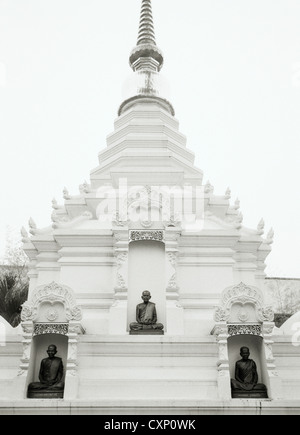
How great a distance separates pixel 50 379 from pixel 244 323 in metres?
4.19

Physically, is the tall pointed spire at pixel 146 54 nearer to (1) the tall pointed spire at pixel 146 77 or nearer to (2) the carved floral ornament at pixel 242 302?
(1) the tall pointed spire at pixel 146 77

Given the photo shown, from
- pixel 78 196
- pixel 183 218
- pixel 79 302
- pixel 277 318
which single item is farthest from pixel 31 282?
pixel 277 318

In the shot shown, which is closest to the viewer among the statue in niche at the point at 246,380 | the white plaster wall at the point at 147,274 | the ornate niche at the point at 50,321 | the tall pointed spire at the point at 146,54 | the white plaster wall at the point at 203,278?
the statue in niche at the point at 246,380

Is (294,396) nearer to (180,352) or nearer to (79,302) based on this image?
(180,352)

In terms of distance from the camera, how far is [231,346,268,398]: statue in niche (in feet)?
33.6

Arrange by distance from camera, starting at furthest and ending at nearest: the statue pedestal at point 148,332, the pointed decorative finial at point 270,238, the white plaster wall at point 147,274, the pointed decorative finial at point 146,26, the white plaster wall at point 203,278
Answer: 1. the pointed decorative finial at point 146,26
2. the pointed decorative finial at point 270,238
3. the white plaster wall at point 203,278
4. the white plaster wall at point 147,274
5. the statue pedestal at point 148,332

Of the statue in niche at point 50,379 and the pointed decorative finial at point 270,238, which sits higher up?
the pointed decorative finial at point 270,238

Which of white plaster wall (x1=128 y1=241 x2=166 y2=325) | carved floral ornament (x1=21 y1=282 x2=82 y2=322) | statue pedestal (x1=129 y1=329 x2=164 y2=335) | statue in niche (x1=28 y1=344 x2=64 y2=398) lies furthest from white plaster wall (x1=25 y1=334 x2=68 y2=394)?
white plaster wall (x1=128 y1=241 x2=166 y2=325)

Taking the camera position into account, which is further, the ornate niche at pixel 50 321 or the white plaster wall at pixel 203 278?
the white plaster wall at pixel 203 278

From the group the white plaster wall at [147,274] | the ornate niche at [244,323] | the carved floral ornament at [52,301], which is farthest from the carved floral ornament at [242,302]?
the carved floral ornament at [52,301]

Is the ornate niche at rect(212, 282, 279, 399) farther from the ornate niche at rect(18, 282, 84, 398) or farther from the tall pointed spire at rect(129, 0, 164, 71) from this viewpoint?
the tall pointed spire at rect(129, 0, 164, 71)

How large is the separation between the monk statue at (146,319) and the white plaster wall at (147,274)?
49 centimetres

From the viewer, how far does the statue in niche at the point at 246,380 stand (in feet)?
33.6
